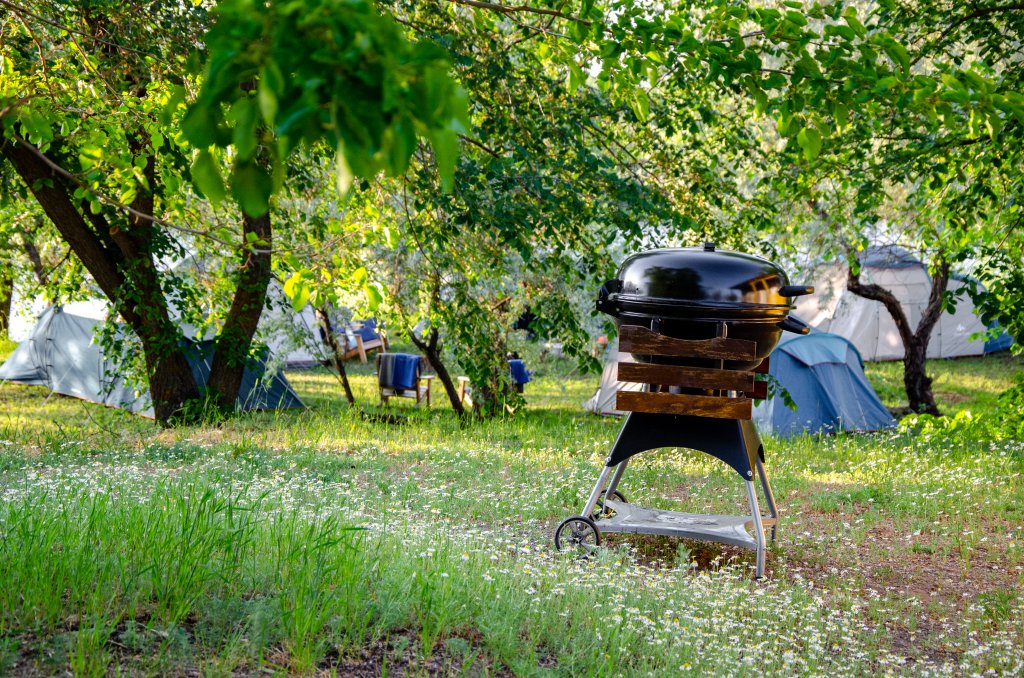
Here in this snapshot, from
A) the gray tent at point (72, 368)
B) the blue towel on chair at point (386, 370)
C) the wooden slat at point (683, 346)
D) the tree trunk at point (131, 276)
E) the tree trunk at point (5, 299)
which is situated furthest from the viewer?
the blue towel on chair at point (386, 370)

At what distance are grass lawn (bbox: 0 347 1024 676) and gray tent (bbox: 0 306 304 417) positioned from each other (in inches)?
238

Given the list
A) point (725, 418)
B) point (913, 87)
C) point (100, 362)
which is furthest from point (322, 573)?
point (100, 362)

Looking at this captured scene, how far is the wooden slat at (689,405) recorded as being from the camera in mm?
4980

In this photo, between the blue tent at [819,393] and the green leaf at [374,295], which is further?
the blue tent at [819,393]

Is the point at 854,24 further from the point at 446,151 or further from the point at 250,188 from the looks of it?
the point at 250,188

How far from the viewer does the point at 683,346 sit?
16.5ft

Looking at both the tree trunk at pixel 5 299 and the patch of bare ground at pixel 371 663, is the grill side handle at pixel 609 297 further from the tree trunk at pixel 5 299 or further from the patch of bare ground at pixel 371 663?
the tree trunk at pixel 5 299

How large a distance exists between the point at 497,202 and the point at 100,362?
10742 mm

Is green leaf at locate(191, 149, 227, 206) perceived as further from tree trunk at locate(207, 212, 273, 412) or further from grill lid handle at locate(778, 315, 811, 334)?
tree trunk at locate(207, 212, 273, 412)

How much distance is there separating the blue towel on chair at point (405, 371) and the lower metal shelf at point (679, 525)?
1041 cm

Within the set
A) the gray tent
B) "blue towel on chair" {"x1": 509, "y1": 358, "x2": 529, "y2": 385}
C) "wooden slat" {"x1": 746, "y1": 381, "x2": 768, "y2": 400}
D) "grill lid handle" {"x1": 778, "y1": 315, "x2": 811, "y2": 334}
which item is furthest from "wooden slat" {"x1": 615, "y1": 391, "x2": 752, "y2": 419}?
"blue towel on chair" {"x1": 509, "y1": 358, "x2": 529, "y2": 385}

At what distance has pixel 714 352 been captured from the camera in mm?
4980

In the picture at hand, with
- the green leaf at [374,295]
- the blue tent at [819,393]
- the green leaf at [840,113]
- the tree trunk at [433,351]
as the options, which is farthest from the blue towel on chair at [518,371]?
the green leaf at [374,295]

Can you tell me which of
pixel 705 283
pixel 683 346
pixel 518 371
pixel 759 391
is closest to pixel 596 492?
pixel 683 346
